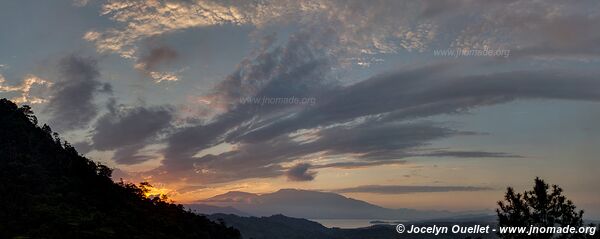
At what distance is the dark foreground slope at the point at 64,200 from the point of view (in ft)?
110

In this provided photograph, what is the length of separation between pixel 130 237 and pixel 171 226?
11585mm

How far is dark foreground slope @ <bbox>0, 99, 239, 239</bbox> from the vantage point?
110 feet

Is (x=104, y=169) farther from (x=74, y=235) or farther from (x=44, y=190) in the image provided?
(x=74, y=235)

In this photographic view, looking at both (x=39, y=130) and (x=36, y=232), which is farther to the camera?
(x=39, y=130)

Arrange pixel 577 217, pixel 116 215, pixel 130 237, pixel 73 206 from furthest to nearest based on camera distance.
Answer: pixel 116 215 < pixel 73 206 < pixel 130 237 < pixel 577 217

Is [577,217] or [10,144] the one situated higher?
[10,144]

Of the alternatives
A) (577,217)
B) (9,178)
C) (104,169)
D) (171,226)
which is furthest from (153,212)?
(577,217)

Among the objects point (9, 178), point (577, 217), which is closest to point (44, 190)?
point (9, 178)

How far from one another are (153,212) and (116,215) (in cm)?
853

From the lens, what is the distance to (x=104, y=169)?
56.4 metres

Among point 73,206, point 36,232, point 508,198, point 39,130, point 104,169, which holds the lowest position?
point 36,232

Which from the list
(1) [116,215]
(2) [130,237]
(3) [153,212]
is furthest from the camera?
(3) [153,212]

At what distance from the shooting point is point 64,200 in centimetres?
4194

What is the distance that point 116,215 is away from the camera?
43.0 meters
